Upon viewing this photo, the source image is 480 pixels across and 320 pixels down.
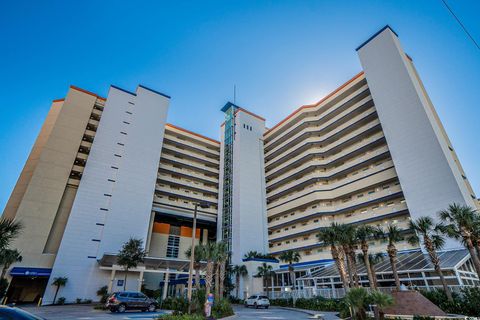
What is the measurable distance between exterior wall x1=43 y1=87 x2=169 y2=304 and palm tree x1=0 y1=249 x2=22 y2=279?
469 cm

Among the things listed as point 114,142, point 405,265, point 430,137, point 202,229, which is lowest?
point 405,265

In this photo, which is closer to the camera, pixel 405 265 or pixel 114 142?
pixel 405 265

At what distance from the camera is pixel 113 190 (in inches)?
1657

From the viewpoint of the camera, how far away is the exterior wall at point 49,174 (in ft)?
115

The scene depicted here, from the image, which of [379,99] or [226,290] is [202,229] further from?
[379,99]

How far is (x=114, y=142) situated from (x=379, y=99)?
4525 centimetres

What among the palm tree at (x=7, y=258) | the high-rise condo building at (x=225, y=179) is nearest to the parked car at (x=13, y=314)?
the high-rise condo building at (x=225, y=179)

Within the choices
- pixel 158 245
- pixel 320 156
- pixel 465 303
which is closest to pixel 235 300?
pixel 158 245

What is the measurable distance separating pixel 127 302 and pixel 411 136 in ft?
126

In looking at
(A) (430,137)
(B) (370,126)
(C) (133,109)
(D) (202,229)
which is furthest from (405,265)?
(C) (133,109)

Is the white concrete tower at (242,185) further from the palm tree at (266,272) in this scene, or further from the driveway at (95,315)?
the driveway at (95,315)

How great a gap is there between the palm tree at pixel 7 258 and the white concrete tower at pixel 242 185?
31.4 m

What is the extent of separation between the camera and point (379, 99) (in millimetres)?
39094

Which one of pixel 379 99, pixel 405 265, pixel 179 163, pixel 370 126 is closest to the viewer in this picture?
pixel 405 265
